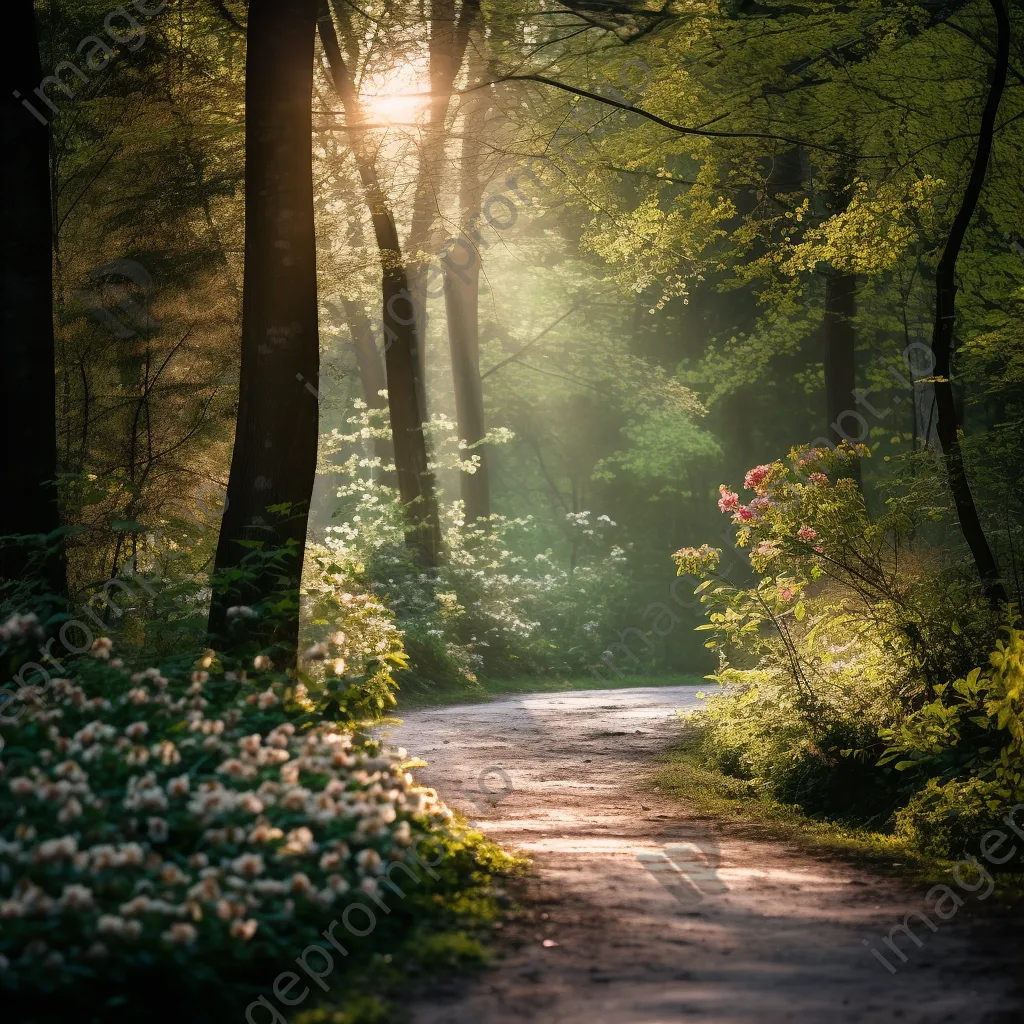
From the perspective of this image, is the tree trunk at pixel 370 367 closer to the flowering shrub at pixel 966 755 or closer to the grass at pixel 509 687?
the grass at pixel 509 687

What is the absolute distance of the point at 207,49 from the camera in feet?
39.2

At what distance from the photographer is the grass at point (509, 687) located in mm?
17219

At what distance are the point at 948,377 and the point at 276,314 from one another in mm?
4870

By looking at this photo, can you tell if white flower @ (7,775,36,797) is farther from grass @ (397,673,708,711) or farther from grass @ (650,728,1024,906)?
grass @ (397,673,708,711)

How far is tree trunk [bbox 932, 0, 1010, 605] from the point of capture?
865cm

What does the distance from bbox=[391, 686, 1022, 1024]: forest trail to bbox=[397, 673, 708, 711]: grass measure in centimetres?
791

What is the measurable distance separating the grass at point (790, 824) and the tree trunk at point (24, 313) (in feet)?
16.6

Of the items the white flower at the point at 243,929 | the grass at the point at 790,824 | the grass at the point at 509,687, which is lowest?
the grass at the point at 509,687

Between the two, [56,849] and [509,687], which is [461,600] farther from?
[56,849]

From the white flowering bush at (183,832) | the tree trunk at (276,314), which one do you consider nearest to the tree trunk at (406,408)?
the tree trunk at (276,314)

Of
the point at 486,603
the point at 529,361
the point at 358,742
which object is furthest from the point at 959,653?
the point at 529,361

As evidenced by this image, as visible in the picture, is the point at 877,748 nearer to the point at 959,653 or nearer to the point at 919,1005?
the point at 959,653

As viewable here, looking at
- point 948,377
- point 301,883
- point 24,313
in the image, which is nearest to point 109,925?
point 301,883

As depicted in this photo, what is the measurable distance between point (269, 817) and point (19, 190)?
5.92m
